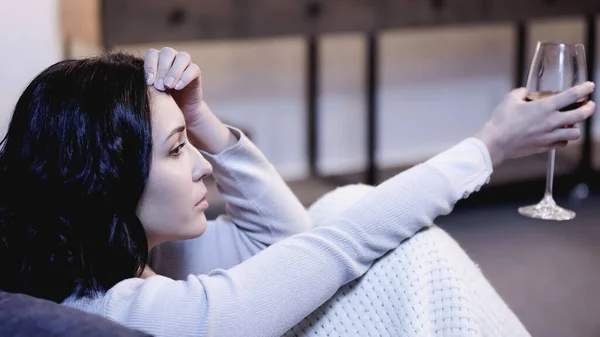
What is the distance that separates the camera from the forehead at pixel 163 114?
1.11 meters

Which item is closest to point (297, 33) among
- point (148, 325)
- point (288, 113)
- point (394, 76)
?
point (288, 113)

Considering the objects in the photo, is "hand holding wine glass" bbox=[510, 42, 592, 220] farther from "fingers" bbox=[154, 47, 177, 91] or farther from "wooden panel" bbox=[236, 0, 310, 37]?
"wooden panel" bbox=[236, 0, 310, 37]

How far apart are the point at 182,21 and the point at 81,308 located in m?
1.89

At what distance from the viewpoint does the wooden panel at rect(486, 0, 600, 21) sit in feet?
10.8

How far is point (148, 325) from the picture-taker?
38.6 inches

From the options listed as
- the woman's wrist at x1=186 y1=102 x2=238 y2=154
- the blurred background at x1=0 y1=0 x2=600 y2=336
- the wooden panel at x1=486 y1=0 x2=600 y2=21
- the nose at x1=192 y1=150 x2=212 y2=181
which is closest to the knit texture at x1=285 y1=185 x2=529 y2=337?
the nose at x1=192 y1=150 x2=212 y2=181

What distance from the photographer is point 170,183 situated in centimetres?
111

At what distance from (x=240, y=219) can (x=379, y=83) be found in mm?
2448

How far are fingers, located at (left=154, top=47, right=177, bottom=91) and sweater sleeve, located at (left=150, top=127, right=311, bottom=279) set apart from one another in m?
0.23

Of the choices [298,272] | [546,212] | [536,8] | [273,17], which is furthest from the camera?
[536,8]

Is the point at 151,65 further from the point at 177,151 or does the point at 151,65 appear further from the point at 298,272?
the point at 298,272

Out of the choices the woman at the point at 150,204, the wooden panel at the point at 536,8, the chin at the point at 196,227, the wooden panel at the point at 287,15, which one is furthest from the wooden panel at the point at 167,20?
the chin at the point at 196,227

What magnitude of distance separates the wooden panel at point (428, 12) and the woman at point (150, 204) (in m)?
2.01

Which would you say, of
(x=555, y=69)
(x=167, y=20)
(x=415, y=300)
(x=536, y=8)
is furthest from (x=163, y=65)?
(x=536, y=8)
